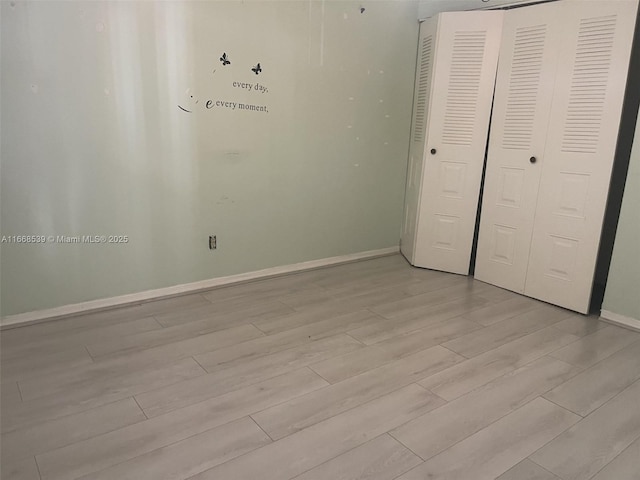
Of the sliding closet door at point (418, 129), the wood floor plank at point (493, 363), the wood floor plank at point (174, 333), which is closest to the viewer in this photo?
the wood floor plank at point (493, 363)

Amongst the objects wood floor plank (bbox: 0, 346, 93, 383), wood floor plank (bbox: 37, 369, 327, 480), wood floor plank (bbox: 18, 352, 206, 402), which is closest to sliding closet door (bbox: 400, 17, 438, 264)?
wood floor plank (bbox: 37, 369, 327, 480)

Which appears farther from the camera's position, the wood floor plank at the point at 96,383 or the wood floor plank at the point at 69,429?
the wood floor plank at the point at 96,383

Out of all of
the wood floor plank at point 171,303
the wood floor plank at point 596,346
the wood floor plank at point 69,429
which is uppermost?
the wood floor plank at point 596,346

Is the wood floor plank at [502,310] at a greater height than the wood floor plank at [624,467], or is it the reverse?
the wood floor plank at [502,310]

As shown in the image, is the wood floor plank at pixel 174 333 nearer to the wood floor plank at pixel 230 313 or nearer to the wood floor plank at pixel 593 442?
the wood floor plank at pixel 230 313

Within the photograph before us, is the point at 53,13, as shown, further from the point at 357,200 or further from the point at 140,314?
the point at 357,200

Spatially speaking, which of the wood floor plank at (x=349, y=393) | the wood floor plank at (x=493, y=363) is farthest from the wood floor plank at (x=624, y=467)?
the wood floor plank at (x=349, y=393)

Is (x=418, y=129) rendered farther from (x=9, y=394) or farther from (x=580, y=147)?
(x=9, y=394)

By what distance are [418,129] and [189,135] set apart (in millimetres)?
1881

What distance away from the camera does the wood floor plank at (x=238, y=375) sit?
1943 mm

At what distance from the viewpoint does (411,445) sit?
1728 millimetres

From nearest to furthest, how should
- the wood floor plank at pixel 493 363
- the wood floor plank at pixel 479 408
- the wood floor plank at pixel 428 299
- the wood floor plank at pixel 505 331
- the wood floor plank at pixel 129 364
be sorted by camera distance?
1. the wood floor plank at pixel 479 408
2. the wood floor plank at pixel 129 364
3. the wood floor plank at pixel 493 363
4. the wood floor plank at pixel 505 331
5. the wood floor plank at pixel 428 299

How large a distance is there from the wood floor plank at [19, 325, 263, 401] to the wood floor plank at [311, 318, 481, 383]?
524mm

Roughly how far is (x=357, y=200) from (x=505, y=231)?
119cm
